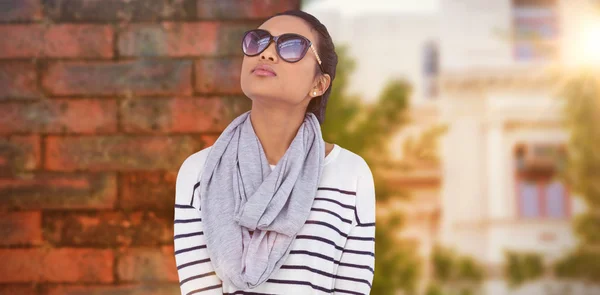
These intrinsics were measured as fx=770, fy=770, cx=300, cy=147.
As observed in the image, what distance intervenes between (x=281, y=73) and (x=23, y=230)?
1121 mm

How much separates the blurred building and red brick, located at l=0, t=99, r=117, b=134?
17320 millimetres

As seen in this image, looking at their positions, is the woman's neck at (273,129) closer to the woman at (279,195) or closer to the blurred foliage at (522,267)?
the woman at (279,195)

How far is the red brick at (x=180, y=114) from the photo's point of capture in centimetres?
235

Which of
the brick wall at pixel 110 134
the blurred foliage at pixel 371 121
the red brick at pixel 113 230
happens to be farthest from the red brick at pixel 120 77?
the blurred foliage at pixel 371 121

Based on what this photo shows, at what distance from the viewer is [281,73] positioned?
1.75 m

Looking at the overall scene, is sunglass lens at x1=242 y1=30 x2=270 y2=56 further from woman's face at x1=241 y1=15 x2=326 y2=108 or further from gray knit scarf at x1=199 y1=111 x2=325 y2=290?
gray knit scarf at x1=199 y1=111 x2=325 y2=290

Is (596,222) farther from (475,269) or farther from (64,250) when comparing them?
(64,250)

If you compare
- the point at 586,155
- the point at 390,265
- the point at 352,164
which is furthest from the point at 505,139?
the point at 352,164

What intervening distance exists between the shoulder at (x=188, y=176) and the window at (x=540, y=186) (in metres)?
18.3

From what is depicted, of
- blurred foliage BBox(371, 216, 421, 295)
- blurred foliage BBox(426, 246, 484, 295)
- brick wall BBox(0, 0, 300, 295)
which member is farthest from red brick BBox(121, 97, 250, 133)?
blurred foliage BBox(426, 246, 484, 295)

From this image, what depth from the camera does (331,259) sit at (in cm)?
176

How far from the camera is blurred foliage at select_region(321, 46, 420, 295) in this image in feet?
34.0

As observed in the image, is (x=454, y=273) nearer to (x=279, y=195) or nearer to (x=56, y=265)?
(x=56, y=265)

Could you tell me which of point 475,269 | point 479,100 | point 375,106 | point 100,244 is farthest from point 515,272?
point 100,244
